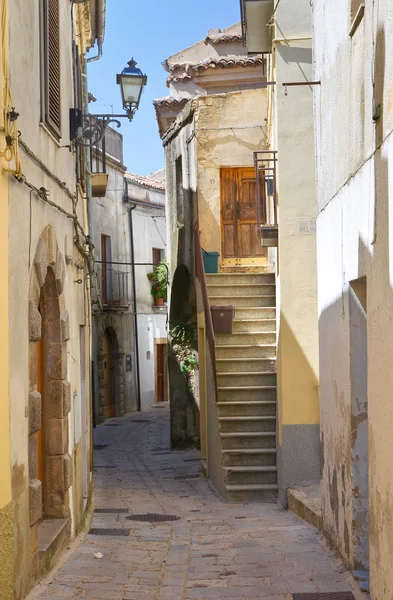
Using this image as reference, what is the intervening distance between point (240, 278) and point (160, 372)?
1872cm

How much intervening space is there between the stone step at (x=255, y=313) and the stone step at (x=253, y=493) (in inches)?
124

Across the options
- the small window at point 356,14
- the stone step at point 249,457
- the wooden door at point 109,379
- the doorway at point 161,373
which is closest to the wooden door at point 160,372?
the doorway at point 161,373

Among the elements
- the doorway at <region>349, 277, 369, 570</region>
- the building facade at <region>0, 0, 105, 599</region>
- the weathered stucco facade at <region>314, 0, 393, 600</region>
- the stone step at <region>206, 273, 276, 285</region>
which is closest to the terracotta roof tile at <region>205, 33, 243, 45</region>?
the stone step at <region>206, 273, 276, 285</region>

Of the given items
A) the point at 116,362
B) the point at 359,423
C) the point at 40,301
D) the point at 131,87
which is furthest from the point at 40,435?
the point at 116,362

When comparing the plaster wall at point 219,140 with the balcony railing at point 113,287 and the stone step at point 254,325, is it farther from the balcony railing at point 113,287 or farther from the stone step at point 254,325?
the balcony railing at point 113,287

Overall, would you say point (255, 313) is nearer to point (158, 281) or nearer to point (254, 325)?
point (254, 325)

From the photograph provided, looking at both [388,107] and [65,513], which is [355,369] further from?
[65,513]

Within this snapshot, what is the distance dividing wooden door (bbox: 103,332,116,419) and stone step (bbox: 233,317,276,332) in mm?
14719

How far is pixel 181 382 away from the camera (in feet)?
59.0

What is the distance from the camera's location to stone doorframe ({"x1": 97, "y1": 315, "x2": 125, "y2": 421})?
26828 mm

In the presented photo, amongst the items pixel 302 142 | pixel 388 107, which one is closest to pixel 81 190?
pixel 302 142

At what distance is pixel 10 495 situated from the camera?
5652mm

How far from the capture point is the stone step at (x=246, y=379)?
41.3 feet

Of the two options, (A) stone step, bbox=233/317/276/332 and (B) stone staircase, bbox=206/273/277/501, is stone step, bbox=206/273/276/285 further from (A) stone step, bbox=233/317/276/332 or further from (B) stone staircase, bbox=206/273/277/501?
(A) stone step, bbox=233/317/276/332
